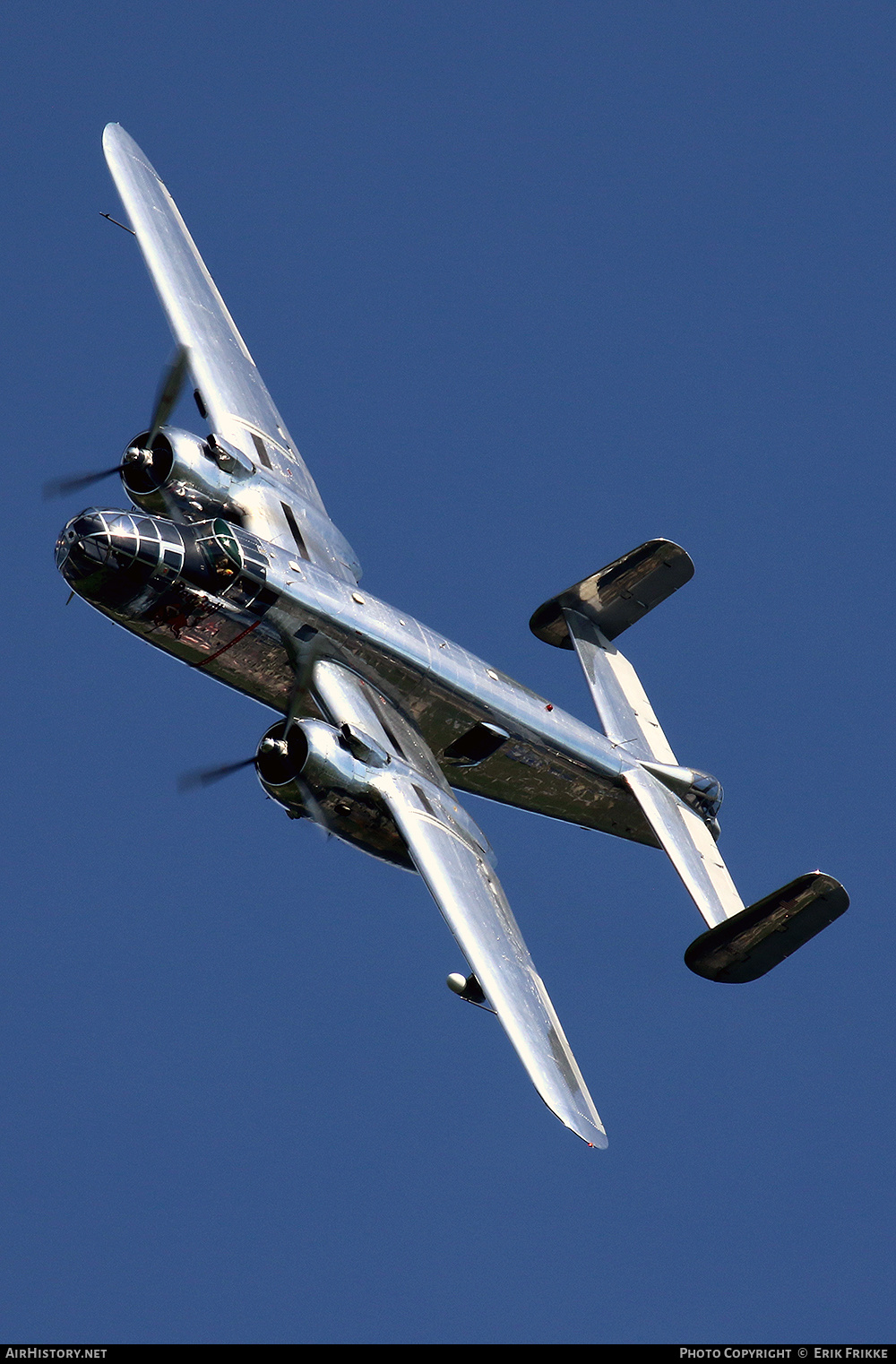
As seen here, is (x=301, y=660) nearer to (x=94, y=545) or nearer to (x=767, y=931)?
(x=94, y=545)

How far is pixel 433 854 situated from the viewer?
36.7 metres

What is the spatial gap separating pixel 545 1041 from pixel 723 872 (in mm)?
7846

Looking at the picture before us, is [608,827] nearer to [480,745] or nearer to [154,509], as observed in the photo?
[480,745]

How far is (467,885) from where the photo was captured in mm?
36906

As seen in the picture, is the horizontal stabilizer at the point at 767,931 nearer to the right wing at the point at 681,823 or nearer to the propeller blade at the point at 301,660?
the right wing at the point at 681,823

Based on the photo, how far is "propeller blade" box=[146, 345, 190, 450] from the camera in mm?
38938


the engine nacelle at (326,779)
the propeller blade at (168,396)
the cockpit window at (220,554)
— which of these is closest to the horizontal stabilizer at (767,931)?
the engine nacelle at (326,779)

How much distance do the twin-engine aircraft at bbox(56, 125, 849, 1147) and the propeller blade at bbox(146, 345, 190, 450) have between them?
0.04 meters

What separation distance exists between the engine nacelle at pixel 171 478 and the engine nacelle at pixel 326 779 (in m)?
4.58

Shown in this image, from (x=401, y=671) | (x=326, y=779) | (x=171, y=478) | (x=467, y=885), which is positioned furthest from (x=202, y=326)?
(x=467, y=885)

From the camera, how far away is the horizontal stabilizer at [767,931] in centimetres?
3856

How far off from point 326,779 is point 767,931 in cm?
853

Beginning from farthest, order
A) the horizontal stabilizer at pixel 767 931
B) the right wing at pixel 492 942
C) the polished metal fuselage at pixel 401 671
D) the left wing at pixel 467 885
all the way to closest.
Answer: the horizontal stabilizer at pixel 767 931 < the polished metal fuselage at pixel 401 671 < the left wing at pixel 467 885 < the right wing at pixel 492 942
